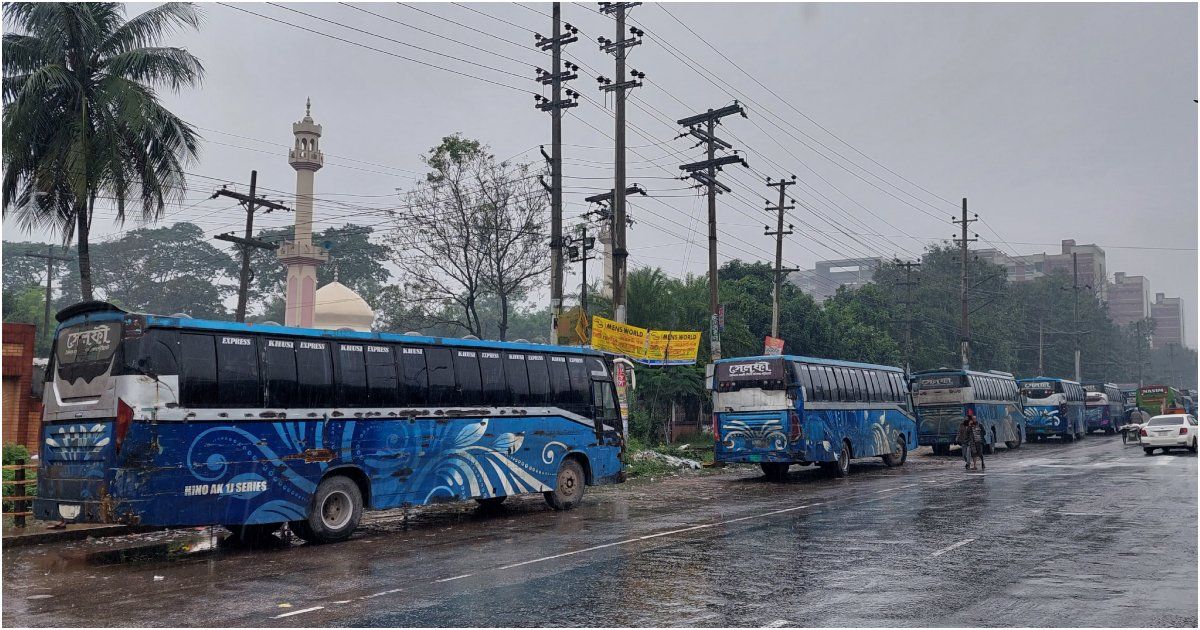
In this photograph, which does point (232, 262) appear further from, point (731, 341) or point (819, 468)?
point (819, 468)

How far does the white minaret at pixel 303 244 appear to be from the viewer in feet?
175

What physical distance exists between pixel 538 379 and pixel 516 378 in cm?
65

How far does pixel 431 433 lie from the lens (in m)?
16.0

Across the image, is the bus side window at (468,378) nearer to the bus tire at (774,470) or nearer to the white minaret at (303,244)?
the bus tire at (774,470)

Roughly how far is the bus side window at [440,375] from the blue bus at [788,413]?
9711mm

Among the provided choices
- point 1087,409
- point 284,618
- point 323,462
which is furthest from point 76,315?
point 1087,409

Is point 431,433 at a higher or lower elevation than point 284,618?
higher

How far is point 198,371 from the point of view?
12836 millimetres

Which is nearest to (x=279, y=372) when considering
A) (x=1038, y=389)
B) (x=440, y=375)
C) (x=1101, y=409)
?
(x=440, y=375)

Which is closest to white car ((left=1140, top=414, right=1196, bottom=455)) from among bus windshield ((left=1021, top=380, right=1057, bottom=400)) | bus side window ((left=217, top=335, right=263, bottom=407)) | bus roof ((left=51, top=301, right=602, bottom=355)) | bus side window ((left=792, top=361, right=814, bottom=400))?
bus windshield ((left=1021, top=380, right=1057, bottom=400))

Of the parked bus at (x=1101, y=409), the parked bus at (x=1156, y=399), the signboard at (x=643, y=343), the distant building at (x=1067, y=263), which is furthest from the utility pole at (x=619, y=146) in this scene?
the distant building at (x=1067, y=263)

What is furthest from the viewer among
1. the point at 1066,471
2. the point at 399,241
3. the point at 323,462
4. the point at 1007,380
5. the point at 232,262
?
the point at 232,262

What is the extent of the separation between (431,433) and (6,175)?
1289cm

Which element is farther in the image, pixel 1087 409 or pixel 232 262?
pixel 232 262
